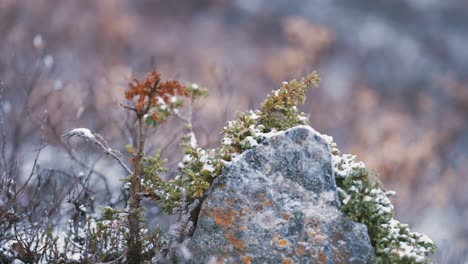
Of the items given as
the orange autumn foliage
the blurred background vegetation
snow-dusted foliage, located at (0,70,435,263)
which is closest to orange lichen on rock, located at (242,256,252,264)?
snow-dusted foliage, located at (0,70,435,263)

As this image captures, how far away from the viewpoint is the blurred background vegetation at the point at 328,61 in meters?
14.9

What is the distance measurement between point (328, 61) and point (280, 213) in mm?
18633

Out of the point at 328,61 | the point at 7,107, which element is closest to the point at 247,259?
the point at 7,107

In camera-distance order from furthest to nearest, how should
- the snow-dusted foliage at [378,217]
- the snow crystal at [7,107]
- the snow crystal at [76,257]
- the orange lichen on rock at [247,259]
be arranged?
the snow crystal at [7,107], the snow crystal at [76,257], the orange lichen on rock at [247,259], the snow-dusted foliage at [378,217]

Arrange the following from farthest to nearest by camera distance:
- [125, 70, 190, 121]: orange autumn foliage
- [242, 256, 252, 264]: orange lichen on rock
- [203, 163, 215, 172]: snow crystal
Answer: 1. [203, 163, 215, 172]: snow crystal
2. [242, 256, 252, 264]: orange lichen on rock
3. [125, 70, 190, 121]: orange autumn foliage

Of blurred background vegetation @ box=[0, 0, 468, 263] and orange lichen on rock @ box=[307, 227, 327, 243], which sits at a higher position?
blurred background vegetation @ box=[0, 0, 468, 263]

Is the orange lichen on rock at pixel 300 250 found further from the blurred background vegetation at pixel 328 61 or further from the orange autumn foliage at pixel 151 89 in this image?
the blurred background vegetation at pixel 328 61

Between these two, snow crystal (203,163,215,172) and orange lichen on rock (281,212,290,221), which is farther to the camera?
snow crystal (203,163,215,172)

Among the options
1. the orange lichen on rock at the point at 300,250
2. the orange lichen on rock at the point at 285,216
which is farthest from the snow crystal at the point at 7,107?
the orange lichen on rock at the point at 300,250

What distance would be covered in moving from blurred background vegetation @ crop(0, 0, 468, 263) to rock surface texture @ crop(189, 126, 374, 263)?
7167 millimetres

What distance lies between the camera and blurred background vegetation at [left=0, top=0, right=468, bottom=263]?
48.7 feet

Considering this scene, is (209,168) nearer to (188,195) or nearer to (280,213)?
(188,195)

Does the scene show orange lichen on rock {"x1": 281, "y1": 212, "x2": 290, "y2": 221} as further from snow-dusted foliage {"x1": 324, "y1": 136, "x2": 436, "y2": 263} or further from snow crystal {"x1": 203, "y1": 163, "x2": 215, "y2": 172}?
snow crystal {"x1": 203, "y1": 163, "x2": 215, "y2": 172}

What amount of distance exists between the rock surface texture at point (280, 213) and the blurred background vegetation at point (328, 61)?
7.17 meters
